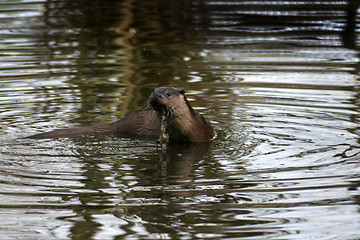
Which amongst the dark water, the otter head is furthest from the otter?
the dark water

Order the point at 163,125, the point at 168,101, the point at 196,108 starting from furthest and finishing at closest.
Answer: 1. the point at 196,108
2. the point at 163,125
3. the point at 168,101

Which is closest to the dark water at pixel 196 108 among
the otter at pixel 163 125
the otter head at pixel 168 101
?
the otter at pixel 163 125

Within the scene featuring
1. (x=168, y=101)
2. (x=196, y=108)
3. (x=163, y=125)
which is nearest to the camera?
(x=168, y=101)

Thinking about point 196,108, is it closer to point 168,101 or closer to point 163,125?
point 163,125

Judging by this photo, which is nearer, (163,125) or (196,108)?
(163,125)

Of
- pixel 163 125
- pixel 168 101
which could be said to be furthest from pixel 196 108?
pixel 168 101

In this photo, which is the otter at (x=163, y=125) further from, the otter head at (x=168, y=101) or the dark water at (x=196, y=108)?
the dark water at (x=196, y=108)

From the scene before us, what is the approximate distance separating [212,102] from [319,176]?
9.23 ft

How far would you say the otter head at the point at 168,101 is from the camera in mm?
5652

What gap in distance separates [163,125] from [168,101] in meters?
0.25

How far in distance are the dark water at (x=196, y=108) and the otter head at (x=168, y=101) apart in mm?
326

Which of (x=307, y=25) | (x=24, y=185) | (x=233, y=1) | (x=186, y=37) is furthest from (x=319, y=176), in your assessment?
(x=233, y=1)

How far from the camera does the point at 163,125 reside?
592 centimetres

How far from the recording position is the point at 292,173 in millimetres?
4914
